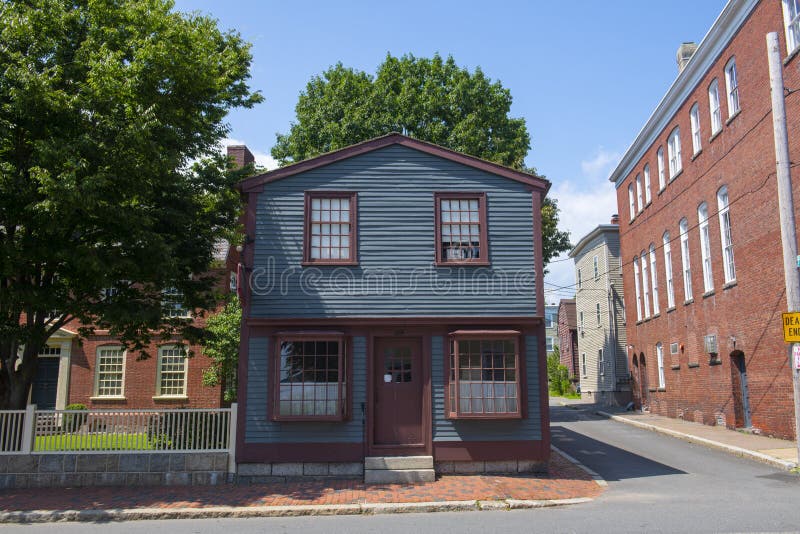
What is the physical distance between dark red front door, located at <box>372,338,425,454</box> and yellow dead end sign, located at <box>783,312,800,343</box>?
6844 mm

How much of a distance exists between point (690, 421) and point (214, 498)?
58.7 ft

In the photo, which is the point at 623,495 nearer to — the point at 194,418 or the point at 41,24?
the point at 194,418

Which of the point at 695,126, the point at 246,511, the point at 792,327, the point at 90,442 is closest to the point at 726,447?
the point at 792,327

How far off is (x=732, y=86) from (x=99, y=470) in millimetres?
19397

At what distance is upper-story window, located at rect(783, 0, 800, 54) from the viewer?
1561 cm

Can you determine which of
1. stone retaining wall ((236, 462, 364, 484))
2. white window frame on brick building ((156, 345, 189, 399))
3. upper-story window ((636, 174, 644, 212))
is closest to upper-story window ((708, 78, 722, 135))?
upper-story window ((636, 174, 644, 212))

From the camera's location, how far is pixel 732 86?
1939 centimetres

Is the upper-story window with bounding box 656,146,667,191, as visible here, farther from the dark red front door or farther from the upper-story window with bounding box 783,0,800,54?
the dark red front door

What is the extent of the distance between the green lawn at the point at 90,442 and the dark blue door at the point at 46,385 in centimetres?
1361

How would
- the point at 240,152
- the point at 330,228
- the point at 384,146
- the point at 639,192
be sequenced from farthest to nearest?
1. the point at 639,192
2. the point at 240,152
3. the point at 384,146
4. the point at 330,228

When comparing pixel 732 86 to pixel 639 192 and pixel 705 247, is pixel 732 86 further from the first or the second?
pixel 639 192

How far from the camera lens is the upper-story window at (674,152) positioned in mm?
23969

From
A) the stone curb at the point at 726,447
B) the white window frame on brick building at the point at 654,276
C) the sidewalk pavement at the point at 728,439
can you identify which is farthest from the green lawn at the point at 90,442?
the white window frame on brick building at the point at 654,276

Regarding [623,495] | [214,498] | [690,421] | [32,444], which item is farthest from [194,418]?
[690,421]
